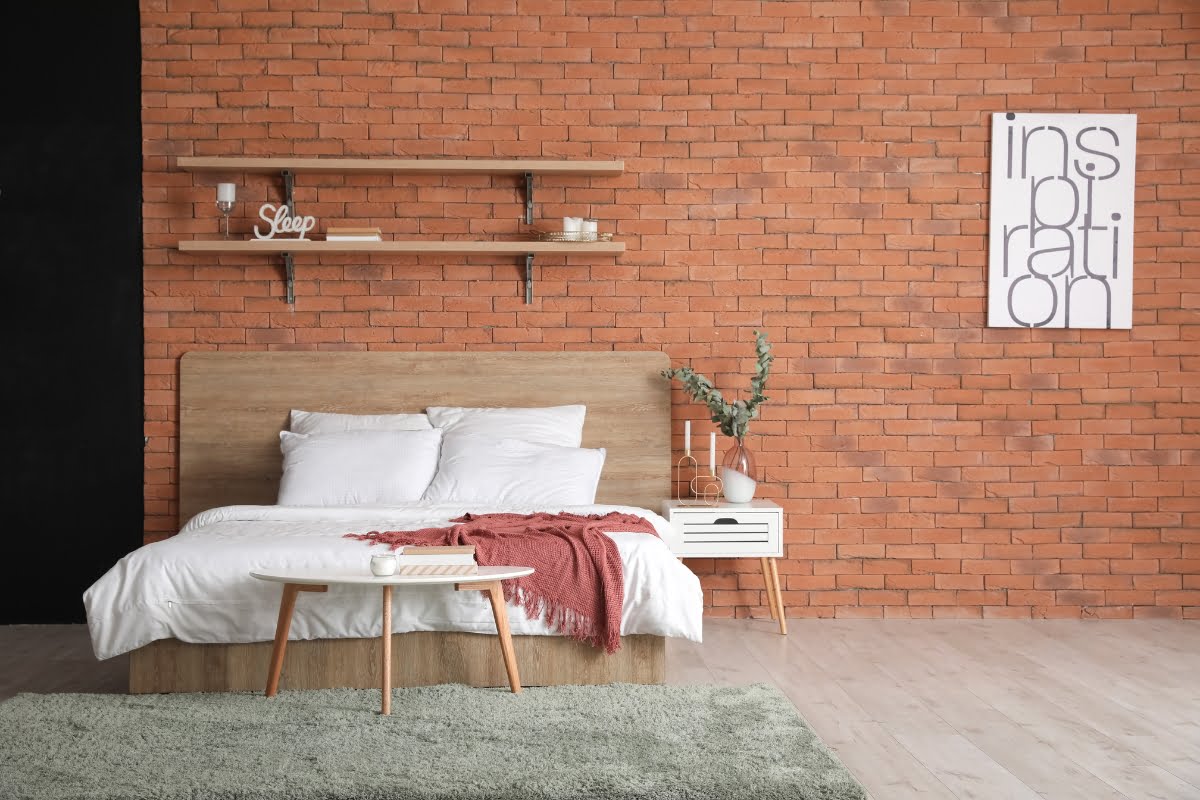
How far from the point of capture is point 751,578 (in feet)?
17.6

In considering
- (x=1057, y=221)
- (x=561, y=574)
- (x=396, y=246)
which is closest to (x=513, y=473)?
(x=561, y=574)

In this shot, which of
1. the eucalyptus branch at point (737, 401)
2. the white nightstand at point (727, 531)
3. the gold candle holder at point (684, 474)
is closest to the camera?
the white nightstand at point (727, 531)

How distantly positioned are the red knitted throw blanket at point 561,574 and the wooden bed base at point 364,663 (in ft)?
0.33

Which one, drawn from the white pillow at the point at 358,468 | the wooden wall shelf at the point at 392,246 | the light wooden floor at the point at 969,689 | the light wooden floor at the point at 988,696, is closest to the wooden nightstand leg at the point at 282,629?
the light wooden floor at the point at 969,689

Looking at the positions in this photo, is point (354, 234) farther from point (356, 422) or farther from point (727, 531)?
point (727, 531)

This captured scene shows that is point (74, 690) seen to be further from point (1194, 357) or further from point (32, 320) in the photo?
point (1194, 357)

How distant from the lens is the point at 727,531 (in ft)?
16.1

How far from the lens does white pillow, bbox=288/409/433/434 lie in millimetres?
5113

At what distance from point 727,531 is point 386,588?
192cm

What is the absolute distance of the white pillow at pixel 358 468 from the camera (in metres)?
4.73

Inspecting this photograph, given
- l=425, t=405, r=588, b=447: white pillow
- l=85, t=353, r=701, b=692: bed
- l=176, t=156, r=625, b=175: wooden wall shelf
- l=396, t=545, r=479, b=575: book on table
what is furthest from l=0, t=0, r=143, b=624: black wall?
l=396, t=545, r=479, b=575: book on table

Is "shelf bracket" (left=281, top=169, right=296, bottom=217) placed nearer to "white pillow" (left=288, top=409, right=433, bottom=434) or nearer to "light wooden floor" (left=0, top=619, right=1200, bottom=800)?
"white pillow" (left=288, top=409, right=433, bottom=434)

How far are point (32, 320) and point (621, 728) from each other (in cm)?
354

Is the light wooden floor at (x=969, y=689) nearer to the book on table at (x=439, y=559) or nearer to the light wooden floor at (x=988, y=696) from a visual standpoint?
the light wooden floor at (x=988, y=696)
